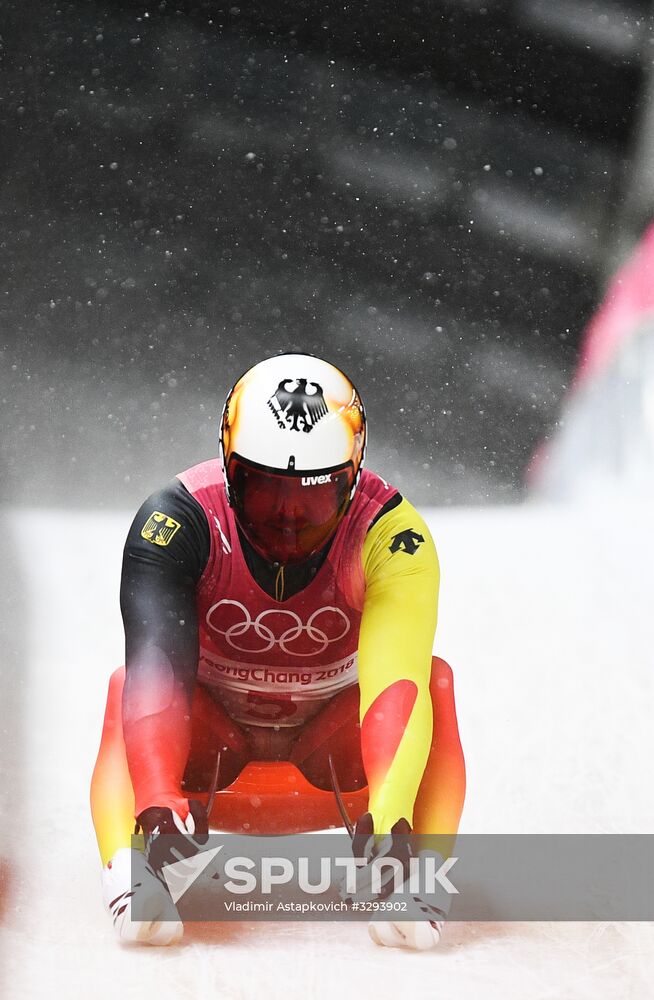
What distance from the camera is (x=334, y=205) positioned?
7.23m

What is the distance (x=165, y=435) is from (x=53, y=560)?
1065mm

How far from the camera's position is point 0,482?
6.38m

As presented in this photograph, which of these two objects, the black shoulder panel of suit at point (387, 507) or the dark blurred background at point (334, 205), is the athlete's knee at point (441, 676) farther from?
the dark blurred background at point (334, 205)

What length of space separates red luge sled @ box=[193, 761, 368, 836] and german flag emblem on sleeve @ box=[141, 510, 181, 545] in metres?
0.77

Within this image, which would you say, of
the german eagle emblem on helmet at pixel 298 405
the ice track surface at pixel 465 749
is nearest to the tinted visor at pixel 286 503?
the german eagle emblem on helmet at pixel 298 405

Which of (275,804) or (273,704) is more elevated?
(273,704)

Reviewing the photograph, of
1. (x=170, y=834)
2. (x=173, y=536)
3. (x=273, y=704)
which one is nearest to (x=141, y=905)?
(x=170, y=834)

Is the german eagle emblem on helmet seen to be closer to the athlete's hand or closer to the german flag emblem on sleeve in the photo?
the german flag emblem on sleeve

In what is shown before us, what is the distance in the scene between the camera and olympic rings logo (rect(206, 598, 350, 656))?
317 centimetres

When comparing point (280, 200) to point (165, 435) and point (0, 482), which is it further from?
point (0, 482)

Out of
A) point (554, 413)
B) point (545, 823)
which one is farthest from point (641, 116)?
point (545, 823)

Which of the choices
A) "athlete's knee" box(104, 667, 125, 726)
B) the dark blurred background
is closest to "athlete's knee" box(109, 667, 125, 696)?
"athlete's knee" box(104, 667, 125, 726)

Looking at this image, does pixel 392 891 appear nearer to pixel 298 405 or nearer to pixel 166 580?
pixel 166 580

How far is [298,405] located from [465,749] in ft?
7.13
